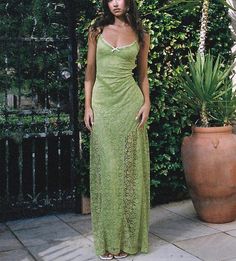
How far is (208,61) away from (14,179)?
7.20 feet

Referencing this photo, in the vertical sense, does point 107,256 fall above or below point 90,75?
below

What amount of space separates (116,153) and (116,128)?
0.18 metres

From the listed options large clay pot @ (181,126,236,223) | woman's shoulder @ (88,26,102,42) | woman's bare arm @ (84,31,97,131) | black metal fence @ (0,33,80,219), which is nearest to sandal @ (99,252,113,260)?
woman's bare arm @ (84,31,97,131)

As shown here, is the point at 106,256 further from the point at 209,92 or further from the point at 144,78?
the point at 209,92

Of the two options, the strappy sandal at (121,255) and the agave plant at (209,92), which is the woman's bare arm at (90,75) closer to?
the strappy sandal at (121,255)

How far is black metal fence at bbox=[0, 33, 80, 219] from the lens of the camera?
4594mm

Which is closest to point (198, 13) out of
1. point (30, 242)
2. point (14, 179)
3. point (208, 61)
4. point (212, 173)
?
point (208, 61)

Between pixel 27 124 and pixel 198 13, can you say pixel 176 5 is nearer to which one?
pixel 198 13

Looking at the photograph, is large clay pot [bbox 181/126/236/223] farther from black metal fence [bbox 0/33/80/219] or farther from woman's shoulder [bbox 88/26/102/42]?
woman's shoulder [bbox 88/26/102/42]

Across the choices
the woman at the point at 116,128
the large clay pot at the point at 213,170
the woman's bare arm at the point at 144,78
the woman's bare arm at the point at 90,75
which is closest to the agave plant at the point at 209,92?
the large clay pot at the point at 213,170

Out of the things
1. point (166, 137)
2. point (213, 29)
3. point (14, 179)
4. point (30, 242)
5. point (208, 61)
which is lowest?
point (30, 242)

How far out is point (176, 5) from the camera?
4832 mm

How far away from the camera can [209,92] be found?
170 inches

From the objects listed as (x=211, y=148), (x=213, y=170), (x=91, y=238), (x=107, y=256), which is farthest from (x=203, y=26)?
(x=107, y=256)
